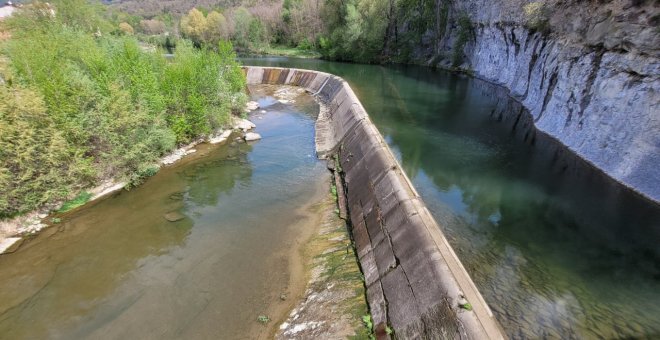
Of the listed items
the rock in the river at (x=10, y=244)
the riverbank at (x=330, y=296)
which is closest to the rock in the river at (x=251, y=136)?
the riverbank at (x=330, y=296)

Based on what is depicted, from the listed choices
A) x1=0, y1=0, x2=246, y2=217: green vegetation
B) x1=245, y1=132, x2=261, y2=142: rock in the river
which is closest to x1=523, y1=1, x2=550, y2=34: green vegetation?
x1=245, y1=132, x2=261, y2=142: rock in the river

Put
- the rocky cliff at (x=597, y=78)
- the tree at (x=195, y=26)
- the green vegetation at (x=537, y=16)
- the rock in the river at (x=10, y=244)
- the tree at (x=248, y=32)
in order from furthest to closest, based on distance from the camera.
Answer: the tree at (x=195, y=26) → the tree at (x=248, y=32) → the green vegetation at (x=537, y=16) → the rocky cliff at (x=597, y=78) → the rock in the river at (x=10, y=244)

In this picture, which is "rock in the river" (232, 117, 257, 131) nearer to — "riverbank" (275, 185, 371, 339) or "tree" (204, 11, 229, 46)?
"riverbank" (275, 185, 371, 339)

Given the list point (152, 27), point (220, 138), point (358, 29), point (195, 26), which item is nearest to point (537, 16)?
point (220, 138)

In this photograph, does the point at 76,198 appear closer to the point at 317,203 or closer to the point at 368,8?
the point at 317,203

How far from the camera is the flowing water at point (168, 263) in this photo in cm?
944

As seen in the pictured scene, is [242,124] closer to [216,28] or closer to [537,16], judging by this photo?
[537,16]

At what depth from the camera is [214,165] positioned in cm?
1969

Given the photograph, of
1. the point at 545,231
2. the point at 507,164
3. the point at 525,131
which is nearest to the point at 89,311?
the point at 545,231

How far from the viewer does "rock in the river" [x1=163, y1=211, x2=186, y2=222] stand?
14269 millimetres

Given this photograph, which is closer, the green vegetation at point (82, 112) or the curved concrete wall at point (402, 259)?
the curved concrete wall at point (402, 259)

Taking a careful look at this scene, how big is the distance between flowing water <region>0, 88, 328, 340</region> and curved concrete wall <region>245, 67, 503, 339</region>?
2306mm

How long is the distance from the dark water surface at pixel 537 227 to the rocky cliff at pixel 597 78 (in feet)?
3.41

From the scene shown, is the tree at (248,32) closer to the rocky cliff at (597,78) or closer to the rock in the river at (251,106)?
the rock in the river at (251,106)
